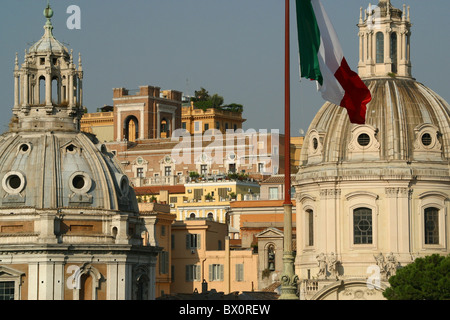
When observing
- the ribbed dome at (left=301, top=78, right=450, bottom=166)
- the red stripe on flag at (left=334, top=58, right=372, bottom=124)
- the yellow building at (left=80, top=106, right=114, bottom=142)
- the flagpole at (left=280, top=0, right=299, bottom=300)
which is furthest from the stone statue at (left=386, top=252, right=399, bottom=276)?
the yellow building at (left=80, top=106, right=114, bottom=142)

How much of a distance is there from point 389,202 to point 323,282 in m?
6.88

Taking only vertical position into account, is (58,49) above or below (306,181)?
above

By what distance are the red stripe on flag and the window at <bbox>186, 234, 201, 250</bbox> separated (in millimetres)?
79862

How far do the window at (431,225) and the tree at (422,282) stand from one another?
11.6 metres

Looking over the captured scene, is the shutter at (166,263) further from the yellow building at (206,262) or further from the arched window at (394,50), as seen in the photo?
the arched window at (394,50)

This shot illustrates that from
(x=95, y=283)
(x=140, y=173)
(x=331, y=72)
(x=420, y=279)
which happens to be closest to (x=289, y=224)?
(x=331, y=72)

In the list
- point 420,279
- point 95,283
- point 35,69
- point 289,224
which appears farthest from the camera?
point 35,69

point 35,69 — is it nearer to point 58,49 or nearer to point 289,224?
point 58,49

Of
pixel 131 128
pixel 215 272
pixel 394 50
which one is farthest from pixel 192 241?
pixel 131 128

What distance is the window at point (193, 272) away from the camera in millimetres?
124312

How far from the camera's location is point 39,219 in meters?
99.4

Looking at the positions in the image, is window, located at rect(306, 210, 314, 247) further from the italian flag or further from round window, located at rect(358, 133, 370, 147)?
the italian flag

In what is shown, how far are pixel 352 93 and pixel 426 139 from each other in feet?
211

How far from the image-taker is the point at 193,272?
125 meters
